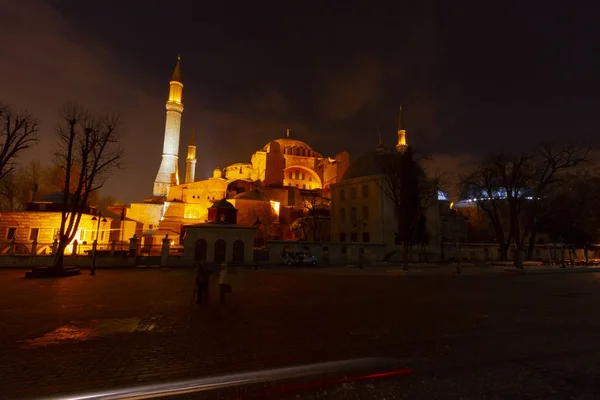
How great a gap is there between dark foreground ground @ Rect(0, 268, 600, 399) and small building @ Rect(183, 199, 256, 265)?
18178mm

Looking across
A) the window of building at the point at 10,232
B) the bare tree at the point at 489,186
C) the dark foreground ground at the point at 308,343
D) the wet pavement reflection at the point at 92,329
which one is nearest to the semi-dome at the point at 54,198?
the window of building at the point at 10,232

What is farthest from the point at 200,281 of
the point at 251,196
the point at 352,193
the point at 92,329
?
the point at 251,196

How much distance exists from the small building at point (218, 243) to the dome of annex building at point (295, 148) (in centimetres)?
5746

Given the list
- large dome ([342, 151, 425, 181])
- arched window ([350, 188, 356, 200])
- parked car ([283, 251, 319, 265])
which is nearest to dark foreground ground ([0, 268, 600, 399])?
parked car ([283, 251, 319, 265])

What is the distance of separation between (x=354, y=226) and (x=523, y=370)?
39.3 m

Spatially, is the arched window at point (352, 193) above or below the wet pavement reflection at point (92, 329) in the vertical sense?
above

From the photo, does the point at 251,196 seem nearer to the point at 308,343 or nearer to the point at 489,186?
the point at 489,186

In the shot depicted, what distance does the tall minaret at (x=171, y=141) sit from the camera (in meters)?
68.5

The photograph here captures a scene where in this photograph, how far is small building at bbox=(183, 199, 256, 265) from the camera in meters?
28.0

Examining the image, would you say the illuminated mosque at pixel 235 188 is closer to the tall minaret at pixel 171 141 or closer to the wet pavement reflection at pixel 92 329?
the tall minaret at pixel 171 141

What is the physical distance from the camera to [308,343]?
17.8 ft

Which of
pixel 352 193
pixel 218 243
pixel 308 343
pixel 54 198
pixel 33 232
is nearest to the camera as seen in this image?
pixel 308 343

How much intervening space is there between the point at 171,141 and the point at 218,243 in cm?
4756

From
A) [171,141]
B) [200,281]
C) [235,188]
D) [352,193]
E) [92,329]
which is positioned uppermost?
[171,141]
